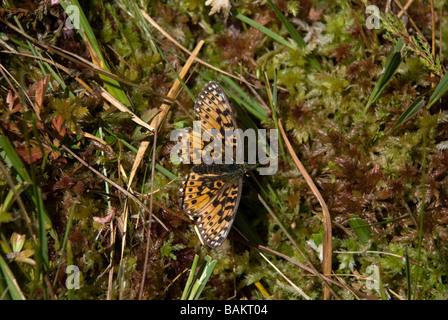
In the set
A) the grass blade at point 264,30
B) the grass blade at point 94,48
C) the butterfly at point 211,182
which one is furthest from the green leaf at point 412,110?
the grass blade at point 94,48

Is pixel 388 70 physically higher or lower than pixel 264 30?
lower

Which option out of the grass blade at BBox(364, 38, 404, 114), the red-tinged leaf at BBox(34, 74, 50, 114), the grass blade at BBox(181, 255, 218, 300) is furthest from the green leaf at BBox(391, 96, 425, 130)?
the red-tinged leaf at BBox(34, 74, 50, 114)

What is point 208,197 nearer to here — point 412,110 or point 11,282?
point 11,282

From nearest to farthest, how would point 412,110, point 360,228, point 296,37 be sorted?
1. point 412,110
2. point 360,228
3. point 296,37

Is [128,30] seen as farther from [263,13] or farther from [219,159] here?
[219,159]

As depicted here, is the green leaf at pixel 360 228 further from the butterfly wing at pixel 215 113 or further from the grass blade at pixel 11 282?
the grass blade at pixel 11 282

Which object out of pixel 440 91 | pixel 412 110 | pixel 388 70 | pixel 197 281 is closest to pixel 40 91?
pixel 197 281

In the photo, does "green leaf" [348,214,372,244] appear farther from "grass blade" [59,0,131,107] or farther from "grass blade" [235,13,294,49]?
"grass blade" [59,0,131,107]

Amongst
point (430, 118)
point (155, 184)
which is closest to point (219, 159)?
point (155, 184)
